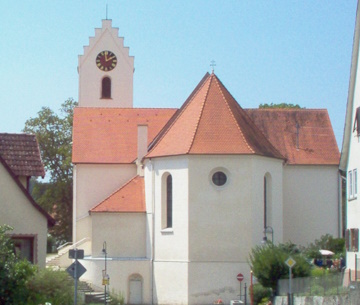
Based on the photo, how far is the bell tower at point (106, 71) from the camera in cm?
5894

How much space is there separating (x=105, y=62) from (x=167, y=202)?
19595mm

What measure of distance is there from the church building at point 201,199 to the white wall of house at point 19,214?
12.7 m

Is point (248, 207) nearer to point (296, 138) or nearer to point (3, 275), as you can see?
point (296, 138)

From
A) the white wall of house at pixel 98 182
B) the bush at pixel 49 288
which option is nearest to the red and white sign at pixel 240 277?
the bush at pixel 49 288

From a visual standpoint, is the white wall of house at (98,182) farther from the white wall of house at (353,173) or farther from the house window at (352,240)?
the house window at (352,240)

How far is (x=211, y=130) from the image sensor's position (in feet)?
138

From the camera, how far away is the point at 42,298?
2627cm

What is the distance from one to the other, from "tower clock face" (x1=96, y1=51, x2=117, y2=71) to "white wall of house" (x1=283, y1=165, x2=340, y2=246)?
54.8 ft

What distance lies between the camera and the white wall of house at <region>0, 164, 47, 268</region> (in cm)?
2867

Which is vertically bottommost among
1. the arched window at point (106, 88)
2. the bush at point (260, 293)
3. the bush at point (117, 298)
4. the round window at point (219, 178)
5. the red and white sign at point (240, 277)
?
the bush at point (117, 298)

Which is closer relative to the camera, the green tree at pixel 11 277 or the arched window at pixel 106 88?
the green tree at pixel 11 277

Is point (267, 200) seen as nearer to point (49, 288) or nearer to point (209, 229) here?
point (209, 229)

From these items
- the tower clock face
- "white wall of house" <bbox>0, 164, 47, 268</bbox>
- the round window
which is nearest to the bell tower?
the tower clock face

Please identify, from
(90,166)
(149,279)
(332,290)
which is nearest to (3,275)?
(332,290)
